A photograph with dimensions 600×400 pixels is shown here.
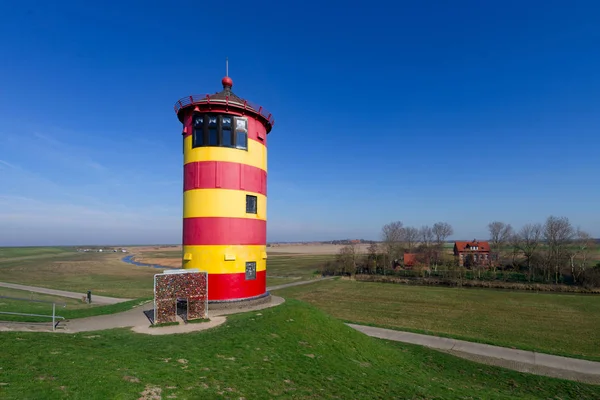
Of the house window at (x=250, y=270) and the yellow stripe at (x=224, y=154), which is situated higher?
the yellow stripe at (x=224, y=154)

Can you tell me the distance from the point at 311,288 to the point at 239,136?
34408 millimetres

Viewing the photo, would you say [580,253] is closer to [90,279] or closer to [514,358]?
[514,358]

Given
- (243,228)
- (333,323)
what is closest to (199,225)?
(243,228)

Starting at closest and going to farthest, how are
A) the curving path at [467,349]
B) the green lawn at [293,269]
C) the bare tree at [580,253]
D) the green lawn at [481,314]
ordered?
the curving path at [467,349]
the green lawn at [481,314]
the bare tree at [580,253]
the green lawn at [293,269]

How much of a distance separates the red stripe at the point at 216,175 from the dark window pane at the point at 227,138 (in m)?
1.04

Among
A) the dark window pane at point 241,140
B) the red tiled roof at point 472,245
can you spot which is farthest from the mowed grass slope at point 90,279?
the red tiled roof at point 472,245

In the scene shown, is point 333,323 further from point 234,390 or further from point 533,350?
point 533,350

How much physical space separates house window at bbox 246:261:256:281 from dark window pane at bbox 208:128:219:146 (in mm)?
6736

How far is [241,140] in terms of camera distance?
1641cm

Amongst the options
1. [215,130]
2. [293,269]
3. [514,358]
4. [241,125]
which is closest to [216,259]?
[215,130]

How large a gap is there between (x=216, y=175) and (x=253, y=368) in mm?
9753

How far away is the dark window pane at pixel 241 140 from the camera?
640 inches

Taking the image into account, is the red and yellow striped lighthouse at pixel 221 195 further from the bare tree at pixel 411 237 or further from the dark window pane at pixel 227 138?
the bare tree at pixel 411 237

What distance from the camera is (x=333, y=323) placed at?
14414mm
